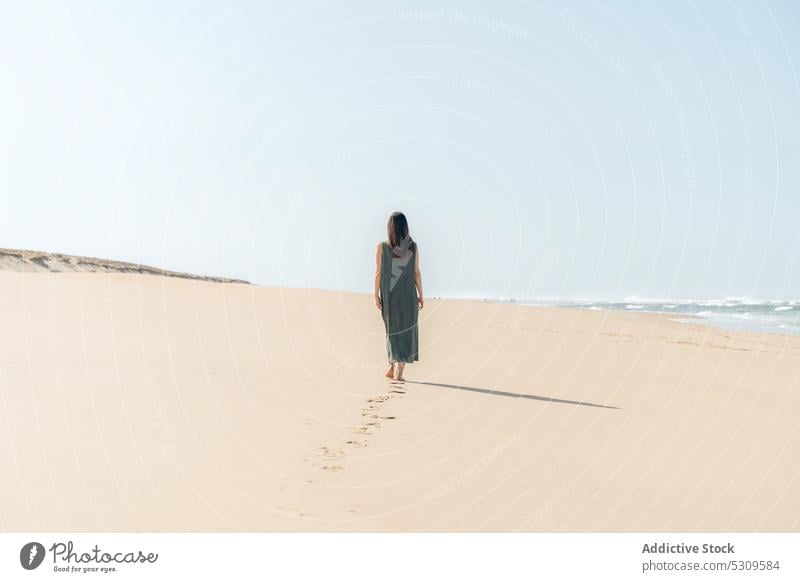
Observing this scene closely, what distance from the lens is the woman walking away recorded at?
10.4 metres

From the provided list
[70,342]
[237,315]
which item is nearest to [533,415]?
[70,342]

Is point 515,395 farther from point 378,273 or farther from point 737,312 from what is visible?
point 737,312

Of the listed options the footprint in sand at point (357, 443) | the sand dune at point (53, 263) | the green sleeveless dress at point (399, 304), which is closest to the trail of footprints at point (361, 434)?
the footprint in sand at point (357, 443)

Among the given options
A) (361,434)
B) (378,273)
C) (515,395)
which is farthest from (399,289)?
(361,434)

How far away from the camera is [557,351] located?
15.5m

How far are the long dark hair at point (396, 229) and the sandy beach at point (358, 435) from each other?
2.07 m

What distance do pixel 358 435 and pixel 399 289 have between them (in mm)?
3998

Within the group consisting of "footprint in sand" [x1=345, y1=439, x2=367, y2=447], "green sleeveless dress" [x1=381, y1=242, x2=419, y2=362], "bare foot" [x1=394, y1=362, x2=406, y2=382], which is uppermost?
"green sleeveless dress" [x1=381, y1=242, x2=419, y2=362]

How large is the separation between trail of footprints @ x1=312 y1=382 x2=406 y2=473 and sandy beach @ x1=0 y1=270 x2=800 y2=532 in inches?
1.4

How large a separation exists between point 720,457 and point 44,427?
624cm

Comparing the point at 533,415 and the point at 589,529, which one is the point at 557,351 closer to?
the point at 533,415

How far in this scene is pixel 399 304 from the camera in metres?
10.6

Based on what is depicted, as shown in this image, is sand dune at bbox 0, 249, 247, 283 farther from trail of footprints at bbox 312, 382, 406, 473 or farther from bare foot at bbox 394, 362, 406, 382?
trail of footprints at bbox 312, 382, 406, 473

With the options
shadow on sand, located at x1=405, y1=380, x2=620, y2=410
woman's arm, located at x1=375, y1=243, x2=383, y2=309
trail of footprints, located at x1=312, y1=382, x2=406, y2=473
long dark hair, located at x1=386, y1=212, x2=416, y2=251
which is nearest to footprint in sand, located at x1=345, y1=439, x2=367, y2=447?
trail of footprints, located at x1=312, y1=382, x2=406, y2=473
